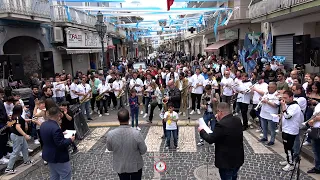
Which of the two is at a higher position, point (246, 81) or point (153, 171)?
point (246, 81)

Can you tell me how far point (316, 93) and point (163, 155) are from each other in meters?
4.09

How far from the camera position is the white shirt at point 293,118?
5.54 metres

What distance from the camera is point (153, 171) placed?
6.07 m

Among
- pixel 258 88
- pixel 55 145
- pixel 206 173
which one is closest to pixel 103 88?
pixel 258 88

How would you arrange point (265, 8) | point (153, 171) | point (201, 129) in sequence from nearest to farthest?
point (201, 129), point (153, 171), point (265, 8)

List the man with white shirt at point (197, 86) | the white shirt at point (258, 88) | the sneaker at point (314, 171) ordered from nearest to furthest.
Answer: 1. the sneaker at point (314, 171)
2. the white shirt at point (258, 88)
3. the man with white shirt at point (197, 86)

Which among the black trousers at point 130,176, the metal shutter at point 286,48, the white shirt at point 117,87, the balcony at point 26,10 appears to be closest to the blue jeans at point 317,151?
the black trousers at point 130,176

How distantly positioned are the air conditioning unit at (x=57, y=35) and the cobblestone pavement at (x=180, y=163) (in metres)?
10.3

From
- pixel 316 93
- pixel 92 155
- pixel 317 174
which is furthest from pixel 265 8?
pixel 92 155

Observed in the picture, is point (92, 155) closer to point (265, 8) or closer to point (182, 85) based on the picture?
point (182, 85)

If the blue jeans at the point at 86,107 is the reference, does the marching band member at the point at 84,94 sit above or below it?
above

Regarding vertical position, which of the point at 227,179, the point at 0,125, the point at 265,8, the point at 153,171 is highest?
the point at 265,8

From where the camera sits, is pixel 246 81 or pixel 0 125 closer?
pixel 0 125

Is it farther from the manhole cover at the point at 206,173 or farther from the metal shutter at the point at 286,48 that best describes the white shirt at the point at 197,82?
the metal shutter at the point at 286,48
